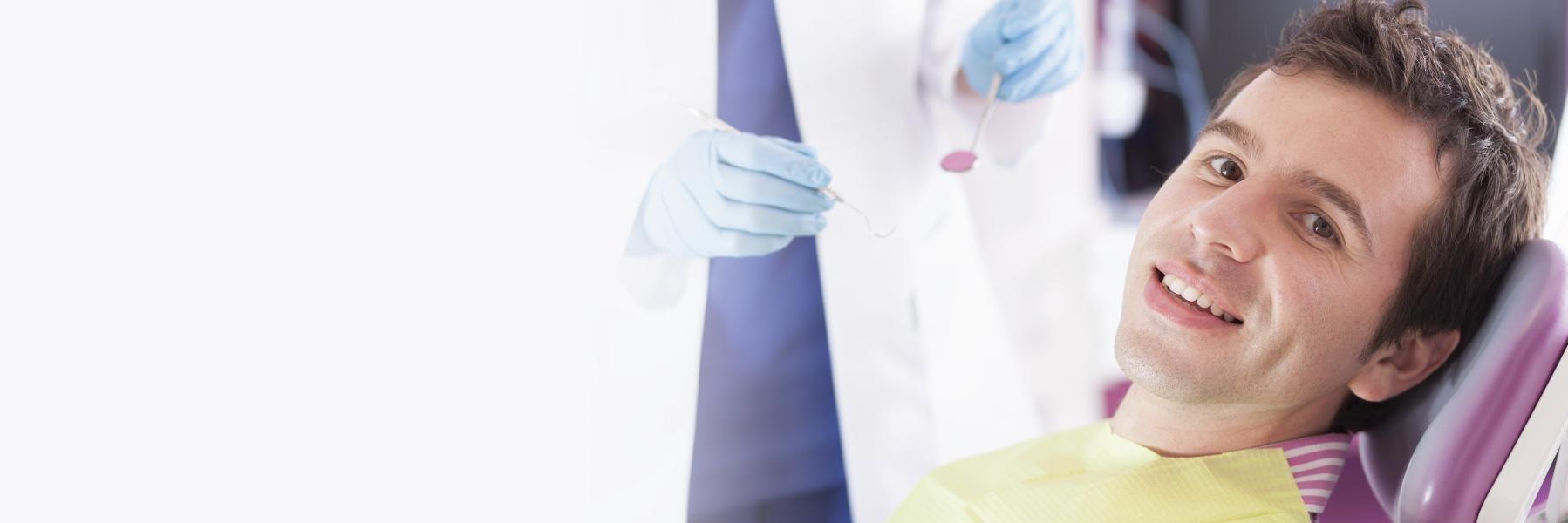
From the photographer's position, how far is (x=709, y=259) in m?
1.22

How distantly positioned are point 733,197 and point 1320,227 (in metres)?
0.56

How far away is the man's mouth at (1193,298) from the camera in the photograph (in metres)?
1.07

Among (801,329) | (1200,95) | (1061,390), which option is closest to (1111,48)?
(1200,95)

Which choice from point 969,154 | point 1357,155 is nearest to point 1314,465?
point 1357,155

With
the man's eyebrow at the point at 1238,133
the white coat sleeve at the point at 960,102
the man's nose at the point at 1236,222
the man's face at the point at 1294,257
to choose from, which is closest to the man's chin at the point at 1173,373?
the man's face at the point at 1294,257

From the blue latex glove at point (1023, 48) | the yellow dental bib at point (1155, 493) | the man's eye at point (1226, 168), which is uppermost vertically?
the blue latex glove at point (1023, 48)

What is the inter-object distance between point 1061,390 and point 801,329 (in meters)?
0.69

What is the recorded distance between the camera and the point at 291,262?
3.12ft

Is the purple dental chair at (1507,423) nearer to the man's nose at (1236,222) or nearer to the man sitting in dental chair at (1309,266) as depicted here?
the man sitting in dental chair at (1309,266)

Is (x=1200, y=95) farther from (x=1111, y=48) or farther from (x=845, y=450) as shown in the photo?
(x=845, y=450)

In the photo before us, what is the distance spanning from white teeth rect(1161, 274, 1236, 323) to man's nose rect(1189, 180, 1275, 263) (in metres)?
0.04

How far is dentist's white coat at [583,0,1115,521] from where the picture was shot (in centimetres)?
117

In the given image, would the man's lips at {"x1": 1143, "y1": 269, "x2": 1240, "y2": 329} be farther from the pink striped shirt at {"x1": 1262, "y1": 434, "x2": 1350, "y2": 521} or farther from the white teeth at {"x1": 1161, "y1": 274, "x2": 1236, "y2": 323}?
the pink striped shirt at {"x1": 1262, "y1": 434, "x2": 1350, "y2": 521}

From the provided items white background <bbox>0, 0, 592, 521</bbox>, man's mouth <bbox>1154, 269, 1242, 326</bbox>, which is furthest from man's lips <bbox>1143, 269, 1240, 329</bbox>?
white background <bbox>0, 0, 592, 521</bbox>
